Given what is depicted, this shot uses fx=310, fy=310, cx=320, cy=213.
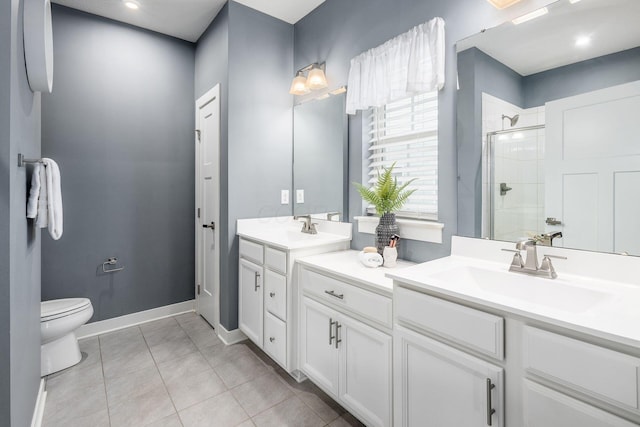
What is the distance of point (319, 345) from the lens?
68.3 inches

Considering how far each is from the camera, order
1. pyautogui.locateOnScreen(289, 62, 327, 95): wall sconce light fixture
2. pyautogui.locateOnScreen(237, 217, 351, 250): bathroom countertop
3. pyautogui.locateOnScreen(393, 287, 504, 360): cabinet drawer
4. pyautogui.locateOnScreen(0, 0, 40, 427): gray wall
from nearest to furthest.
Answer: pyautogui.locateOnScreen(393, 287, 504, 360): cabinet drawer → pyautogui.locateOnScreen(0, 0, 40, 427): gray wall → pyautogui.locateOnScreen(237, 217, 351, 250): bathroom countertop → pyautogui.locateOnScreen(289, 62, 327, 95): wall sconce light fixture

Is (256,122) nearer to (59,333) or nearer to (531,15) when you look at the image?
(531,15)

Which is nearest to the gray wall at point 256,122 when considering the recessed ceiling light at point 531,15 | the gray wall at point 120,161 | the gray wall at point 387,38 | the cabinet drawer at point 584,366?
the gray wall at point 387,38

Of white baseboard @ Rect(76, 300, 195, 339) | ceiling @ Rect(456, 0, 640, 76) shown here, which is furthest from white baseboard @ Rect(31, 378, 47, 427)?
ceiling @ Rect(456, 0, 640, 76)

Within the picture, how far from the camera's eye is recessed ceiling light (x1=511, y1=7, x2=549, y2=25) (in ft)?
4.34

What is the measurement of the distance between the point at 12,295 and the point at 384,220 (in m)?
1.68

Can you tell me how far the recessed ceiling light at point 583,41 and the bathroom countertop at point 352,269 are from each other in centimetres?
122

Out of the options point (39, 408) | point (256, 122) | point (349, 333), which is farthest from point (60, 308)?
point (349, 333)

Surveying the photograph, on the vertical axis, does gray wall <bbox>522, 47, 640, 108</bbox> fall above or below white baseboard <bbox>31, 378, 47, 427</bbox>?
above

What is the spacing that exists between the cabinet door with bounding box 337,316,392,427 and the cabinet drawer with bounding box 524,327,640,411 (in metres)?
0.57

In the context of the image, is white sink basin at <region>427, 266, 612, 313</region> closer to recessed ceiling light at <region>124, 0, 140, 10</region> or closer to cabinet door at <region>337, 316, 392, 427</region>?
cabinet door at <region>337, 316, 392, 427</region>

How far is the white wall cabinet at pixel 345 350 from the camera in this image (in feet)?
4.52

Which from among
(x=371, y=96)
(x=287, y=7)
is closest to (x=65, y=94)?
(x=287, y=7)

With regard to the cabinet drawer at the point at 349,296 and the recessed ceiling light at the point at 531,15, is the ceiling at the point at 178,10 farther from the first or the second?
the cabinet drawer at the point at 349,296
